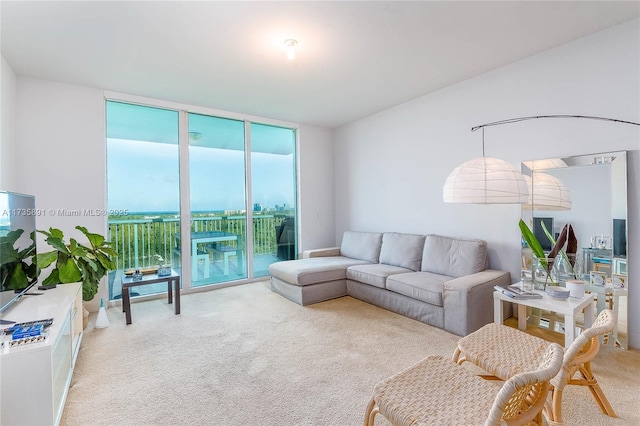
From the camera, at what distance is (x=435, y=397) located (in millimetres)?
1329

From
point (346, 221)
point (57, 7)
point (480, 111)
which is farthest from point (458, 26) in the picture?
point (346, 221)

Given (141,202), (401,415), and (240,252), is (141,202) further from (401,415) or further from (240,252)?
(401,415)

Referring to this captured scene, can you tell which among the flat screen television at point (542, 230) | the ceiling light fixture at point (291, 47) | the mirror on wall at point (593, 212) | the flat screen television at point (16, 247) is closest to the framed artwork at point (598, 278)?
→ the mirror on wall at point (593, 212)

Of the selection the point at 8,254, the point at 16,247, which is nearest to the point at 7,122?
the point at 16,247

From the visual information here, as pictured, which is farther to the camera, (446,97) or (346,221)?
(346,221)

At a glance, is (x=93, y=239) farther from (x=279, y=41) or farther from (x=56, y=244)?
(x=279, y=41)

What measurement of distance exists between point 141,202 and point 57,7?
2330mm

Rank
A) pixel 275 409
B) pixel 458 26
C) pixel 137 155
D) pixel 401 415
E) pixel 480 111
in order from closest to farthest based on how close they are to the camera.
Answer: pixel 401 415 < pixel 275 409 < pixel 458 26 < pixel 480 111 < pixel 137 155

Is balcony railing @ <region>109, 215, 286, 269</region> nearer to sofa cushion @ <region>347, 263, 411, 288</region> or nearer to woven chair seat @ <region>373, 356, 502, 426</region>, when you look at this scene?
sofa cushion @ <region>347, 263, 411, 288</region>

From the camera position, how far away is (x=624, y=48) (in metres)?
2.48

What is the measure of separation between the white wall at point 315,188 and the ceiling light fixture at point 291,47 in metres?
2.53

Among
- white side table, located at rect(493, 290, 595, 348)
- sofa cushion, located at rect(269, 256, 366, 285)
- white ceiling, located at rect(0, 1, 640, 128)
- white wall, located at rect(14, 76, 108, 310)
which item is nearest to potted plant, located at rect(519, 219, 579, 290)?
white side table, located at rect(493, 290, 595, 348)

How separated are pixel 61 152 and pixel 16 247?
1.82m

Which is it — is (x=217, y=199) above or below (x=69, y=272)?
above
